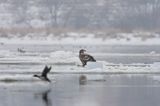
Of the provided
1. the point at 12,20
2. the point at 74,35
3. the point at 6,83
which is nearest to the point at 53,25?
the point at 12,20

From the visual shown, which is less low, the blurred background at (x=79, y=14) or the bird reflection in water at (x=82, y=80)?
the blurred background at (x=79, y=14)

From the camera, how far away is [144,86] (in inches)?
818

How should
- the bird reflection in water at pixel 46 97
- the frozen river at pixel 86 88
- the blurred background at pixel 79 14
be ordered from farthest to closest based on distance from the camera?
the blurred background at pixel 79 14, the frozen river at pixel 86 88, the bird reflection in water at pixel 46 97

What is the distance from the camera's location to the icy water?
16.8m

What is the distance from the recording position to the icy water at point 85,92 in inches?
663

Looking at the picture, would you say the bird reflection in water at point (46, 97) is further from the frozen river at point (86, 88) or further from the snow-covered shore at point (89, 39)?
the snow-covered shore at point (89, 39)

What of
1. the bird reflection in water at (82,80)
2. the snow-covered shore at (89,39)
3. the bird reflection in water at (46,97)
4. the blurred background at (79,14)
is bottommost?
the snow-covered shore at (89,39)

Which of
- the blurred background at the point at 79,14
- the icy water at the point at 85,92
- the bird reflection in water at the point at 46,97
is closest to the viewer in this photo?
the bird reflection in water at the point at 46,97

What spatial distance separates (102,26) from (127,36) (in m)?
20.9

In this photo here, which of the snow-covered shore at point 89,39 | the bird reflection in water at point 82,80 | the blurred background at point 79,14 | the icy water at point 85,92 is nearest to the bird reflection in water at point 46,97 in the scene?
the icy water at point 85,92

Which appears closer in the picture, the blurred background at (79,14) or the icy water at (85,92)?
the icy water at (85,92)

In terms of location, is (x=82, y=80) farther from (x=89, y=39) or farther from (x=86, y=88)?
(x=89, y=39)

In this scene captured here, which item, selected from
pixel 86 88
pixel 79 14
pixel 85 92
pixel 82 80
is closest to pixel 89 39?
pixel 79 14

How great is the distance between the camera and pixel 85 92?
19062 millimetres
